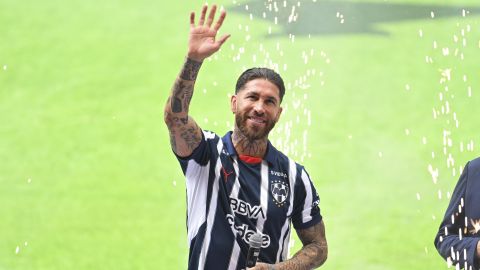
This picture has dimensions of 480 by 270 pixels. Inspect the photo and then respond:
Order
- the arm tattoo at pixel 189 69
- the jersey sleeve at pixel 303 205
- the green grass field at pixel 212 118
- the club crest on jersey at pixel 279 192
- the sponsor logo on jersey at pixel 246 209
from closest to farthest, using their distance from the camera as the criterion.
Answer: the arm tattoo at pixel 189 69 < the sponsor logo on jersey at pixel 246 209 < the club crest on jersey at pixel 279 192 < the jersey sleeve at pixel 303 205 < the green grass field at pixel 212 118

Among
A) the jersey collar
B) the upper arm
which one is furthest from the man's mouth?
the upper arm

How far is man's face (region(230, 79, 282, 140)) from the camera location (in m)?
3.58

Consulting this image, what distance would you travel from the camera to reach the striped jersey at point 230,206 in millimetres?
3465

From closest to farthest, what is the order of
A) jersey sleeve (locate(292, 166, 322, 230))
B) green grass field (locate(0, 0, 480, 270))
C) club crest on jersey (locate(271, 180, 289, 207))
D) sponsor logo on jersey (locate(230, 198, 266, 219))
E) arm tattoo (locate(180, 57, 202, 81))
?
1. arm tattoo (locate(180, 57, 202, 81))
2. sponsor logo on jersey (locate(230, 198, 266, 219))
3. club crest on jersey (locate(271, 180, 289, 207))
4. jersey sleeve (locate(292, 166, 322, 230))
5. green grass field (locate(0, 0, 480, 270))

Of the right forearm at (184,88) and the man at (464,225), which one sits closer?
the right forearm at (184,88)

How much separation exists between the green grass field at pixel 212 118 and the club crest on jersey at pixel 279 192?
3661 mm

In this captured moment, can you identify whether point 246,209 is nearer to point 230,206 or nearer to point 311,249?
point 230,206

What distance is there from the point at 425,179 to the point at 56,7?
5862 mm

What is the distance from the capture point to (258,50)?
1059 cm

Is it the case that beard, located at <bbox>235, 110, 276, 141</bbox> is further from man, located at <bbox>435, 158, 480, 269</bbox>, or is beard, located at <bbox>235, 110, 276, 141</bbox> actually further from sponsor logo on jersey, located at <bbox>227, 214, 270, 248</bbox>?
man, located at <bbox>435, 158, 480, 269</bbox>

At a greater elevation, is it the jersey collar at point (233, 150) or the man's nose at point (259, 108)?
the man's nose at point (259, 108)

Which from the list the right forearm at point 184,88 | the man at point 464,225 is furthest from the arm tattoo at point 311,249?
the right forearm at point 184,88

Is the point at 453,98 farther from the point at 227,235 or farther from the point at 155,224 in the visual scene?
the point at 227,235

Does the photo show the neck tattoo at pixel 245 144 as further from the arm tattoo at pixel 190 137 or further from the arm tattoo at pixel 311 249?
the arm tattoo at pixel 311 249
